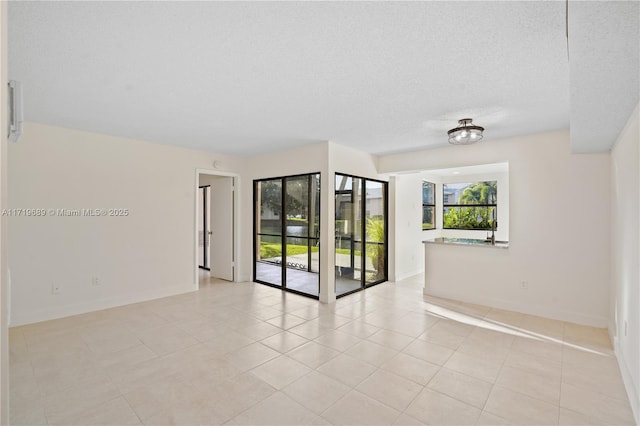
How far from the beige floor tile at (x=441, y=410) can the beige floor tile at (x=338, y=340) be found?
93 centimetres

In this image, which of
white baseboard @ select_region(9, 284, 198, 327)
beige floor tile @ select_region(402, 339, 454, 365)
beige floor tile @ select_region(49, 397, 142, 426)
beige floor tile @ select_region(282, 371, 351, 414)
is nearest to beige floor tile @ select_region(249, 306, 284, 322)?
beige floor tile @ select_region(282, 371, 351, 414)

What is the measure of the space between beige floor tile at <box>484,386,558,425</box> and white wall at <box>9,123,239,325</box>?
447 centimetres

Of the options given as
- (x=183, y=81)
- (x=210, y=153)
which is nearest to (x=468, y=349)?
(x=183, y=81)

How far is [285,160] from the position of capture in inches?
205

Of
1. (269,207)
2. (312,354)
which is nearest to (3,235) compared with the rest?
(312,354)

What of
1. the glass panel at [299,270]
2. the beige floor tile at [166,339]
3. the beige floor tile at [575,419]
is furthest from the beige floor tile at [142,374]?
the beige floor tile at [575,419]

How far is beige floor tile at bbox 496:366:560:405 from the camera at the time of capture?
2.23 metres

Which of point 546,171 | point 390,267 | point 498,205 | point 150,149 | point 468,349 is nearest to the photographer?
point 468,349

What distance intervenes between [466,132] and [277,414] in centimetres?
315

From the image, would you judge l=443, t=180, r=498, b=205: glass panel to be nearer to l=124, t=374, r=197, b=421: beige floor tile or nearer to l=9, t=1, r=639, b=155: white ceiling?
l=9, t=1, r=639, b=155: white ceiling

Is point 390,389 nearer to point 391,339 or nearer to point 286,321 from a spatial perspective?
point 391,339

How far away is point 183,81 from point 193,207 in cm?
301

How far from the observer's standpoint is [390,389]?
7.54 feet

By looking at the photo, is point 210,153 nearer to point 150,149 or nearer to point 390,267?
point 150,149
